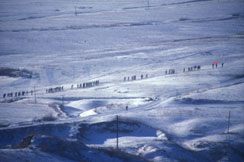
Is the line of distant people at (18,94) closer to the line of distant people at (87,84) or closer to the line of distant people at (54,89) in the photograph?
the line of distant people at (54,89)

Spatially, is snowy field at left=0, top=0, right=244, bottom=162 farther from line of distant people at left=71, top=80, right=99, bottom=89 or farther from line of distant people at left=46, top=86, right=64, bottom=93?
line of distant people at left=46, top=86, right=64, bottom=93

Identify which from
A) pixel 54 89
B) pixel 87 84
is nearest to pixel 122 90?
pixel 87 84

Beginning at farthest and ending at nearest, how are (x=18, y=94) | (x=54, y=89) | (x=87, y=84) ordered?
1. (x=87, y=84)
2. (x=54, y=89)
3. (x=18, y=94)

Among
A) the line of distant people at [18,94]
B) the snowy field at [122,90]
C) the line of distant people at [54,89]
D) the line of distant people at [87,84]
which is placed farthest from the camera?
the line of distant people at [87,84]

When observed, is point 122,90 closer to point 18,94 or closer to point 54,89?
point 54,89

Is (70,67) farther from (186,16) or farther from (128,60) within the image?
(186,16)

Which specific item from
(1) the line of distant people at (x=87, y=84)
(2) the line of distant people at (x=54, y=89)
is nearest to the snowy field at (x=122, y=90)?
(1) the line of distant people at (x=87, y=84)

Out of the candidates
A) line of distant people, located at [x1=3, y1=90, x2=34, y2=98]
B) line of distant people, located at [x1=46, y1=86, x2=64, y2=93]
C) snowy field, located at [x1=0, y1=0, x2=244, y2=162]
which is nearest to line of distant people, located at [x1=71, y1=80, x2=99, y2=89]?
snowy field, located at [x1=0, y1=0, x2=244, y2=162]

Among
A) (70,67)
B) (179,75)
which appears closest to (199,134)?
(179,75)
